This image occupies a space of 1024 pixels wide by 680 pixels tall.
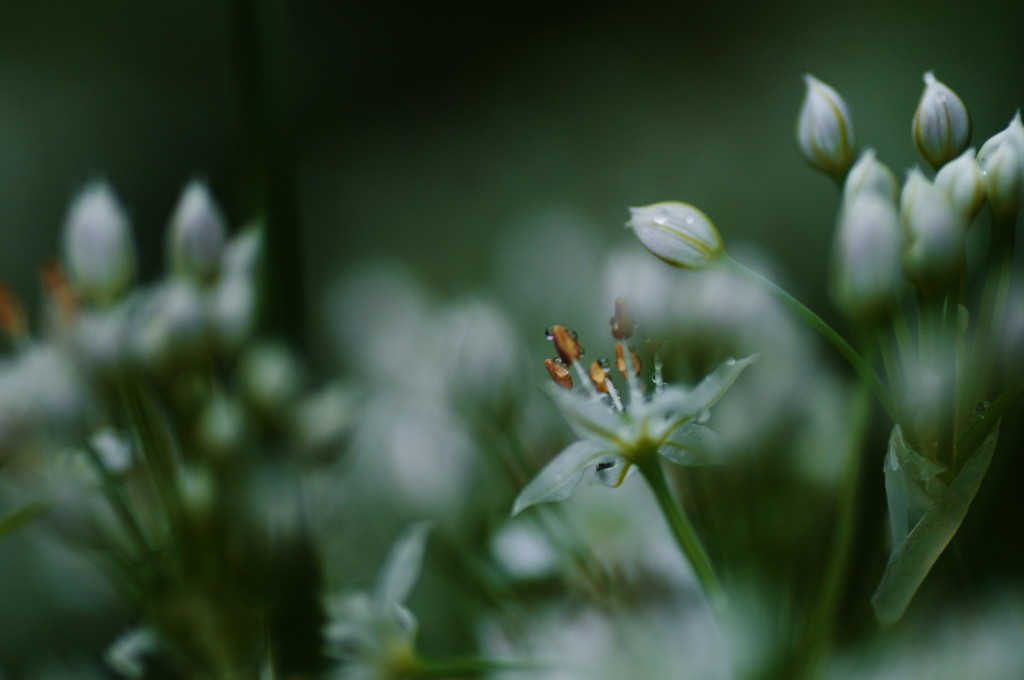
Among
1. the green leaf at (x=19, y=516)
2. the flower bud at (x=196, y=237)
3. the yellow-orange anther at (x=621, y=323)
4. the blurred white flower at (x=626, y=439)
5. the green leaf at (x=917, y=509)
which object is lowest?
the green leaf at (x=917, y=509)

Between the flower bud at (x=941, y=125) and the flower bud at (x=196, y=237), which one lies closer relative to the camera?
the flower bud at (x=941, y=125)

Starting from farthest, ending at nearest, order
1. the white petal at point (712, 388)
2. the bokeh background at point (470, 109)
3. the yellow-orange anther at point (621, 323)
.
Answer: the bokeh background at point (470, 109) < the yellow-orange anther at point (621, 323) < the white petal at point (712, 388)

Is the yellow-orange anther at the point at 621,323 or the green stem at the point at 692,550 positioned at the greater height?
the yellow-orange anther at the point at 621,323

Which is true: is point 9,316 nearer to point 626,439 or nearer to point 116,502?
point 116,502

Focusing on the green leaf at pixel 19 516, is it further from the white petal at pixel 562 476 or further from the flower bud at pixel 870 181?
the flower bud at pixel 870 181

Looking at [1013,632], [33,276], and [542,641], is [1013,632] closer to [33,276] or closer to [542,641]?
[542,641]

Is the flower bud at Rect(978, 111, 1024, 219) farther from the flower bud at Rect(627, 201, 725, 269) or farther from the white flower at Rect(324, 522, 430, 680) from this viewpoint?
the white flower at Rect(324, 522, 430, 680)

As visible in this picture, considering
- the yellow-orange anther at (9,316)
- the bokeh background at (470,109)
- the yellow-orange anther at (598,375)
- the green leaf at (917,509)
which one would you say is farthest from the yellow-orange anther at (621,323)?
the bokeh background at (470,109)
